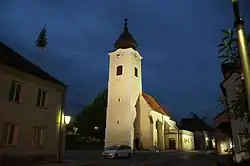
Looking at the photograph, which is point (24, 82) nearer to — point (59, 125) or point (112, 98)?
point (59, 125)

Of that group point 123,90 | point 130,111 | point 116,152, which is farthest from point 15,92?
point 123,90

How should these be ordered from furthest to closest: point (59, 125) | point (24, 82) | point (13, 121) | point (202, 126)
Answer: point (202, 126), point (59, 125), point (24, 82), point (13, 121)

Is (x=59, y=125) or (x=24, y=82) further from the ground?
(x=24, y=82)

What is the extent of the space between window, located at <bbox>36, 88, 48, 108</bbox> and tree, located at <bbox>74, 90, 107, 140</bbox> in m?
44.1

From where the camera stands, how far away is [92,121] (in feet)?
226

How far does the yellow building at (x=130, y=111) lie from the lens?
58.1 meters

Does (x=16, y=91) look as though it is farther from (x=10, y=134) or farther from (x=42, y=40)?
(x=42, y=40)

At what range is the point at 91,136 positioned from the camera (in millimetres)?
69688

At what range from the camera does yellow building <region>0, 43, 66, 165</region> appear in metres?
20.8

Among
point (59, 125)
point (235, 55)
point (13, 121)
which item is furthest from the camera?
point (59, 125)

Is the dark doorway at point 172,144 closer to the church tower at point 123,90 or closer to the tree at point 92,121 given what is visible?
the church tower at point 123,90

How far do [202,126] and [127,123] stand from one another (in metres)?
43.4

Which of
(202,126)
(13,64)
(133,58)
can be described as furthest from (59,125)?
(202,126)

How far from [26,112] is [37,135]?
8.30 feet
